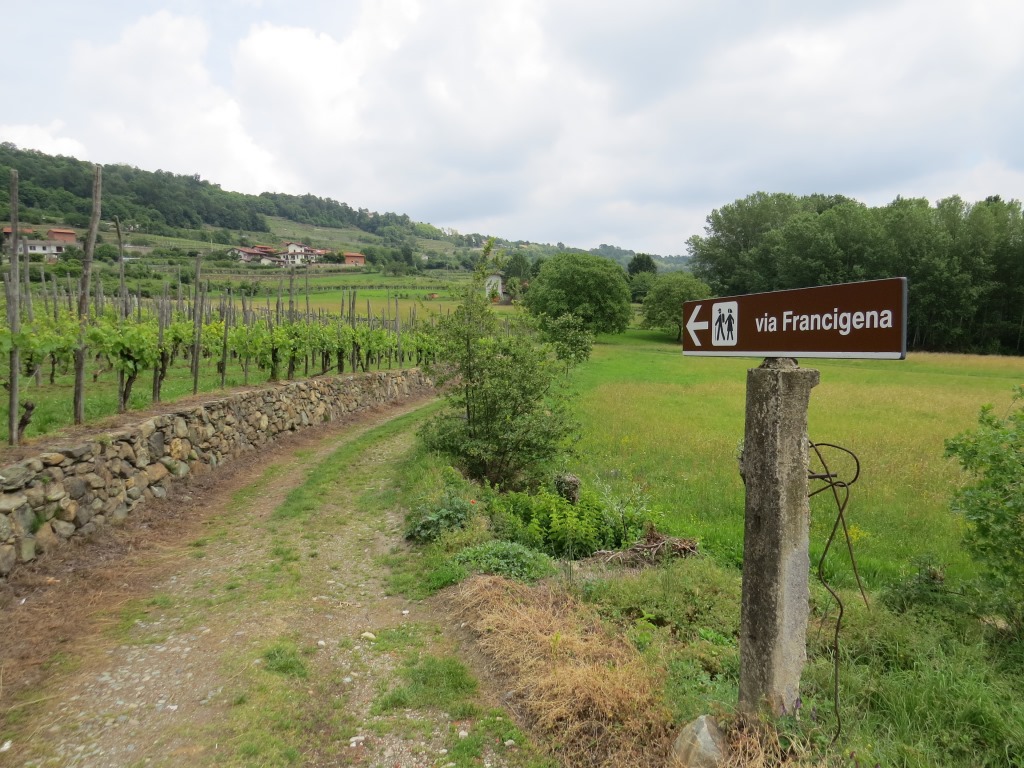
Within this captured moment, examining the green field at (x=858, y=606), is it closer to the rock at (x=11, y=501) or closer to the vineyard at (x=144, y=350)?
the rock at (x=11, y=501)

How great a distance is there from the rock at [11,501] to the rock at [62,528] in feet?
1.66

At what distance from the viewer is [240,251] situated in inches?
2464

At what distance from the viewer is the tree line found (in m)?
45.4

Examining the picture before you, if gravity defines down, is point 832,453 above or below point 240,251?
below

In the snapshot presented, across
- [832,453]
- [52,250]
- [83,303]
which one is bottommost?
[832,453]

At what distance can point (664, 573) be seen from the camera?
5613 mm

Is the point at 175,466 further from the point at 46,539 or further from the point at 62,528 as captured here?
the point at 46,539

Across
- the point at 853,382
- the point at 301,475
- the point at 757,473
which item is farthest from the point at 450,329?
the point at 853,382

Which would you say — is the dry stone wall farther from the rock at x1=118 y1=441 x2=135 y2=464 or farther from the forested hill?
the forested hill

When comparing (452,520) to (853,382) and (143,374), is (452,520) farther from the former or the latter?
(853,382)

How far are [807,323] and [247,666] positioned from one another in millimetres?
4507

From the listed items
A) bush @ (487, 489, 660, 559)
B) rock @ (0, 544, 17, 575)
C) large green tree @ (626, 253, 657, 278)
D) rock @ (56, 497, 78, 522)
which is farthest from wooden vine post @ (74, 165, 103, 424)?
large green tree @ (626, 253, 657, 278)

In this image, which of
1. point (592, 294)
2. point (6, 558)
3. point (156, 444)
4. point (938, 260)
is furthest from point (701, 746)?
point (592, 294)

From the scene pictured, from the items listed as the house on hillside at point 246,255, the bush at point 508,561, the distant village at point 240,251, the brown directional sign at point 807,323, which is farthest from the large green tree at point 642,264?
the brown directional sign at point 807,323
